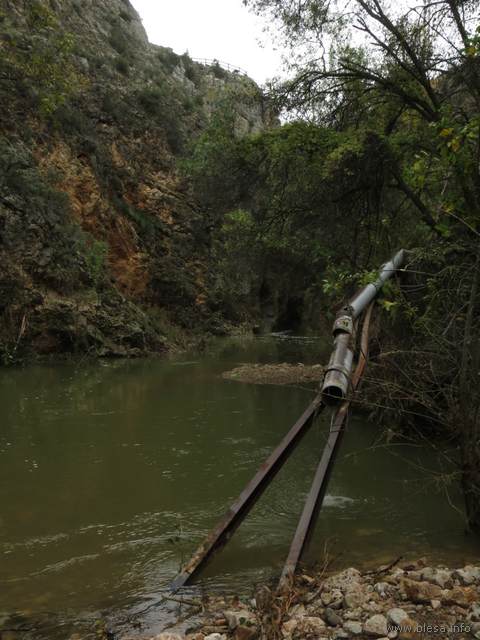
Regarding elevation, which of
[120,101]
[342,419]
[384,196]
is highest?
[120,101]

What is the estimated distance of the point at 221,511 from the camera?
5.31m

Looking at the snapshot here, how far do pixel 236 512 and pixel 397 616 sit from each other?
126cm

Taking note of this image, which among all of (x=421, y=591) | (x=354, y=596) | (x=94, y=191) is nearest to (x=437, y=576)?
(x=421, y=591)

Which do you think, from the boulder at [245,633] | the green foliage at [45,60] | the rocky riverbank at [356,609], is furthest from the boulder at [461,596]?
A: the green foliage at [45,60]

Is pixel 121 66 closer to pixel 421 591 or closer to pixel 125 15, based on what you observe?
pixel 125 15

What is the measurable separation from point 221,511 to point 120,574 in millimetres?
1486

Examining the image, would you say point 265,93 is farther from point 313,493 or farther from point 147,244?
point 147,244

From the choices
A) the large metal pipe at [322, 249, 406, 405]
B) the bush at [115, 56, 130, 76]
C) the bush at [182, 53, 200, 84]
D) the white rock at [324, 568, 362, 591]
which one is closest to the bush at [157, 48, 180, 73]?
the bush at [182, 53, 200, 84]

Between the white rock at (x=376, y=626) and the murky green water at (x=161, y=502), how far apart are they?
3.61ft

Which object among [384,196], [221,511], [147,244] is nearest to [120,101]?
[147,244]

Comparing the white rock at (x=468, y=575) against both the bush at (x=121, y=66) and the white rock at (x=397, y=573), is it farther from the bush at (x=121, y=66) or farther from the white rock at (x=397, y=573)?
the bush at (x=121, y=66)

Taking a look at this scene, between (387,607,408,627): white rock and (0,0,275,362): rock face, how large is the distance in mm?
10576

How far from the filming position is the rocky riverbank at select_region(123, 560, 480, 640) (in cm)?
278

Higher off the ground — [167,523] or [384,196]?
[384,196]
